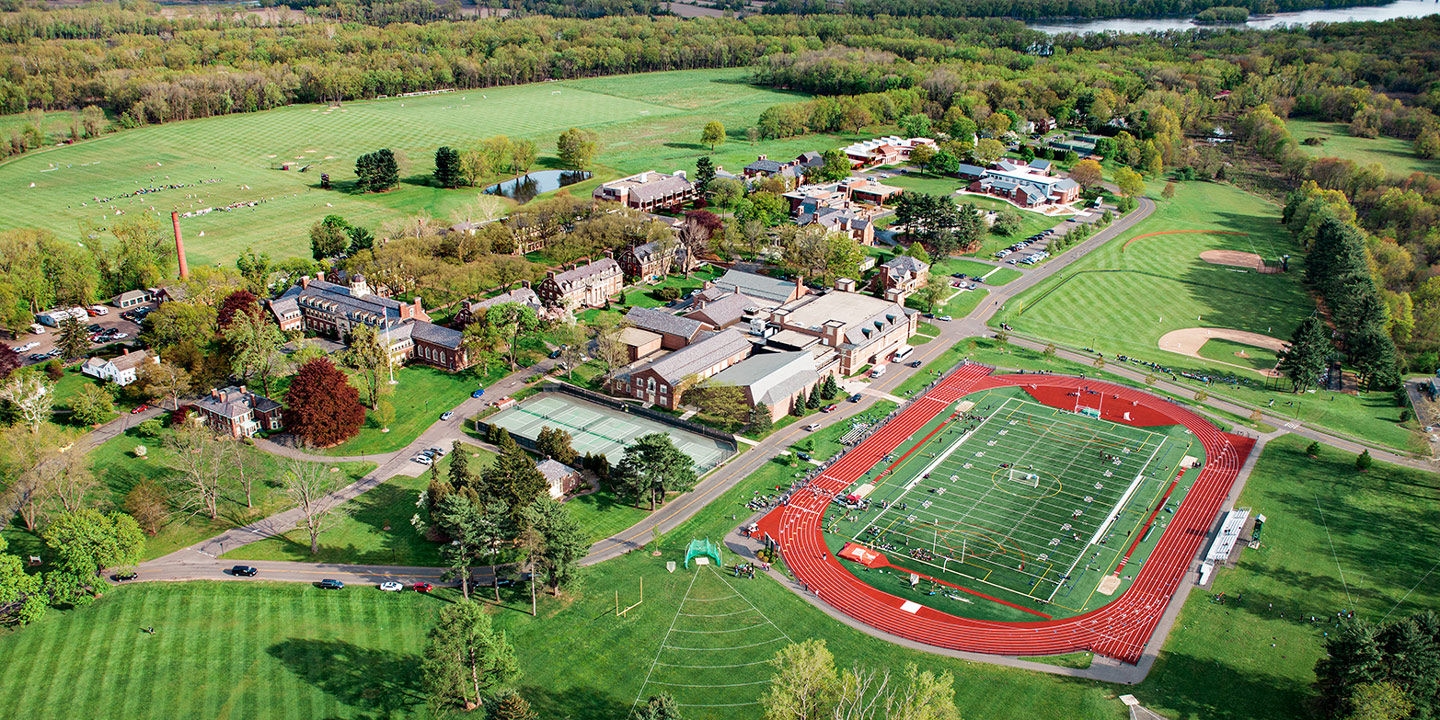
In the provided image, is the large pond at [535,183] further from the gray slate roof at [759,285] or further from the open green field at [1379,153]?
the open green field at [1379,153]

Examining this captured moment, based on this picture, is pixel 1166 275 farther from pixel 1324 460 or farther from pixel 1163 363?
pixel 1324 460

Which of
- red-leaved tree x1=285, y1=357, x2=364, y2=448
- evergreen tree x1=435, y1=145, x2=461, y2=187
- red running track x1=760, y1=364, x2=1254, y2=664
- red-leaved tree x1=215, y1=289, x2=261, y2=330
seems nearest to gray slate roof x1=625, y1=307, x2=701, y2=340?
red running track x1=760, y1=364, x2=1254, y2=664

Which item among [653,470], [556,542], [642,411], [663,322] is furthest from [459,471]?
[663,322]

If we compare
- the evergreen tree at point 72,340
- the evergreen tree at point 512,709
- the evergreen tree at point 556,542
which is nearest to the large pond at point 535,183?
the evergreen tree at point 72,340

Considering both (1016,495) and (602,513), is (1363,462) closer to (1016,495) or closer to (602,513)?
(1016,495)

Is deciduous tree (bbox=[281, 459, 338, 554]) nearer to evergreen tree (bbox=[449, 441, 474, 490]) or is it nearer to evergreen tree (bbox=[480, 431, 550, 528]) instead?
evergreen tree (bbox=[449, 441, 474, 490])

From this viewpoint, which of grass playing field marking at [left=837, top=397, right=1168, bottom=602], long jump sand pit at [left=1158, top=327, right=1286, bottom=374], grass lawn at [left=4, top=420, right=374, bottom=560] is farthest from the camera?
long jump sand pit at [left=1158, top=327, right=1286, bottom=374]
